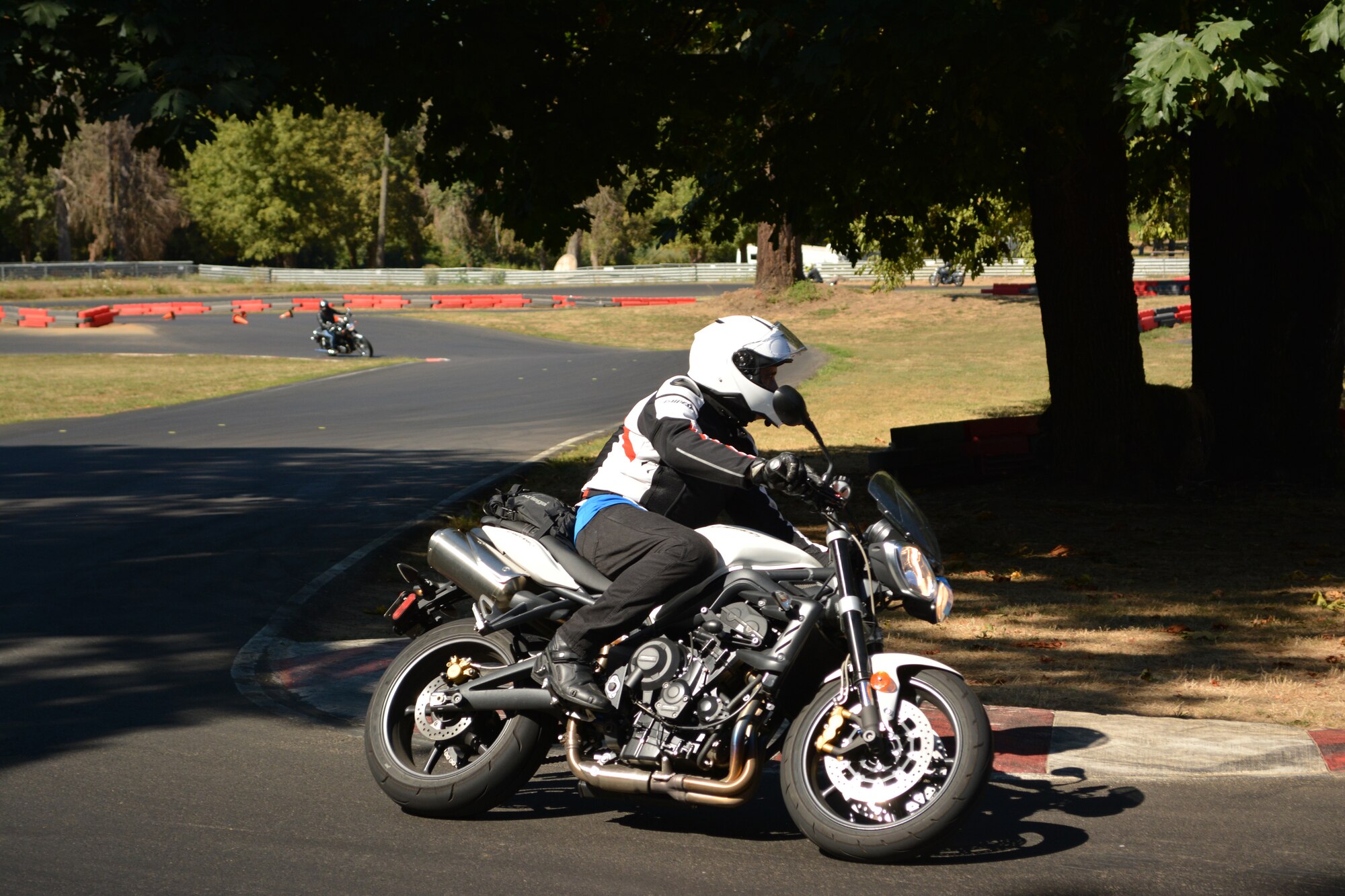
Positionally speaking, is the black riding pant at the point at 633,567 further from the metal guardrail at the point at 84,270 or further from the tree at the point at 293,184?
the tree at the point at 293,184

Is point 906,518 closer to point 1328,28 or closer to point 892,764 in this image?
point 892,764

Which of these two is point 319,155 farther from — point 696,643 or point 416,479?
point 696,643

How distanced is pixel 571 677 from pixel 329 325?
33.2m

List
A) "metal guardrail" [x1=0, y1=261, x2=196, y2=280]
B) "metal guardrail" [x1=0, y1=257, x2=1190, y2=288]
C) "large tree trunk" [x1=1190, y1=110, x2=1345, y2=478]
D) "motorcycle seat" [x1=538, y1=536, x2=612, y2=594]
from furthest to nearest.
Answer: "metal guardrail" [x1=0, y1=257, x2=1190, y2=288], "metal guardrail" [x1=0, y1=261, x2=196, y2=280], "large tree trunk" [x1=1190, y1=110, x2=1345, y2=478], "motorcycle seat" [x1=538, y1=536, x2=612, y2=594]

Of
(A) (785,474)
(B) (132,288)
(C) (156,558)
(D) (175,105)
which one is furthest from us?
(B) (132,288)

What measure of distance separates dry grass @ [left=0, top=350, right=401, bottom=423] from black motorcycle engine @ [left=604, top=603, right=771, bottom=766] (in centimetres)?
1986

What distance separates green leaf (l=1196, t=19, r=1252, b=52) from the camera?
26.6 feet

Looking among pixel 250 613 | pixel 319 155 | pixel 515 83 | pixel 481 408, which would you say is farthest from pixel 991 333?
pixel 319 155

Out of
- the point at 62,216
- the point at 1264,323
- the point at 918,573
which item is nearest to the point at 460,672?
the point at 918,573

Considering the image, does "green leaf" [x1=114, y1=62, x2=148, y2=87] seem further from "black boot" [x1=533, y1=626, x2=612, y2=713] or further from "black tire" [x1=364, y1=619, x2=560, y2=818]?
"black boot" [x1=533, y1=626, x2=612, y2=713]

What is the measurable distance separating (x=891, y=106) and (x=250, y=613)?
5.43 m

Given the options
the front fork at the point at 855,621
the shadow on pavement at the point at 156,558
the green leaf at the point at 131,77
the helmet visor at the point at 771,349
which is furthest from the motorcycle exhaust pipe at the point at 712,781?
the green leaf at the point at 131,77

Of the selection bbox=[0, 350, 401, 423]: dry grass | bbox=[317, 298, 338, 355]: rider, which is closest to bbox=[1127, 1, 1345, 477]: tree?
bbox=[0, 350, 401, 423]: dry grass

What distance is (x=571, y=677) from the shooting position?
4.92m
